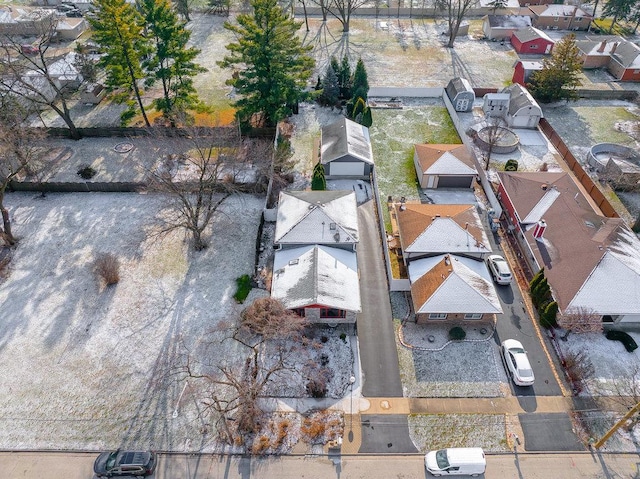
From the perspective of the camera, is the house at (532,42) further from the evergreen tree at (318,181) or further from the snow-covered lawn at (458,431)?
the snow-covered lawn at (458,431)

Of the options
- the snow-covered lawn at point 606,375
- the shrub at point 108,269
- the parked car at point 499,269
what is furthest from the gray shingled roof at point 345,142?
the snow-covered lawn at point 606,375

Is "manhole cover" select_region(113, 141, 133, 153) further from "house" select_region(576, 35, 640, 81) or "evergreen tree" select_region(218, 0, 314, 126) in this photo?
"house" select_region(576, 35, 640, 81)

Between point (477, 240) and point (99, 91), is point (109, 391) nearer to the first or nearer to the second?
point (477, 240)

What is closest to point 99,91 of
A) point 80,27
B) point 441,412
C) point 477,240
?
point 80,27

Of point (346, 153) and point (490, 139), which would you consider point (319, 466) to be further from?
point (490, 139)

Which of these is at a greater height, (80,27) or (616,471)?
(80,27)

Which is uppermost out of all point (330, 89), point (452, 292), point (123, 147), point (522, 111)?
point (330, 89)

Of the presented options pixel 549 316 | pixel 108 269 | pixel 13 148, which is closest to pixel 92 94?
pixel 13 148
